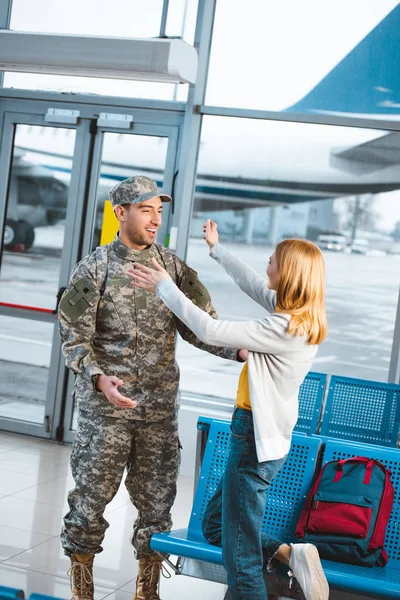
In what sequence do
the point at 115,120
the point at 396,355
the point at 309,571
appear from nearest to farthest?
the point at 309,571
the point at 396,355
the point at 115,120

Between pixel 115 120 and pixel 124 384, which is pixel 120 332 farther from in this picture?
pixel 115 120

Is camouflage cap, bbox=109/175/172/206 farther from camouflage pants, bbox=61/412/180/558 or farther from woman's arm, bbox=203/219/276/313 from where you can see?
camouflage pants, bbox=61/412/180/558

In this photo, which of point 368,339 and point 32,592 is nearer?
point 32,592

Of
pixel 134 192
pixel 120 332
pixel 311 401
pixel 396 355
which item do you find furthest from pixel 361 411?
pixel 134 192

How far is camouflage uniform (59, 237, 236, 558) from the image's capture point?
358cm

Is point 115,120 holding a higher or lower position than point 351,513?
higher

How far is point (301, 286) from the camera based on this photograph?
2926 mm

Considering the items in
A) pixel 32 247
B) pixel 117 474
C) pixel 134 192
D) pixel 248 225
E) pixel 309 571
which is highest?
pixel 248 225

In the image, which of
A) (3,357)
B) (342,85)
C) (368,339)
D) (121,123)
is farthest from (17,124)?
(368,339)

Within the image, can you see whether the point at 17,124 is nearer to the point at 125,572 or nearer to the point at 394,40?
the point at 394,40

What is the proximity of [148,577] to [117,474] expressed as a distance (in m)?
0.51

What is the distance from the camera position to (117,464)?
364 centimetres

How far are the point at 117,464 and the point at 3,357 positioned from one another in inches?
170

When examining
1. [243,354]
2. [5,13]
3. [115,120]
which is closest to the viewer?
[243,354]
